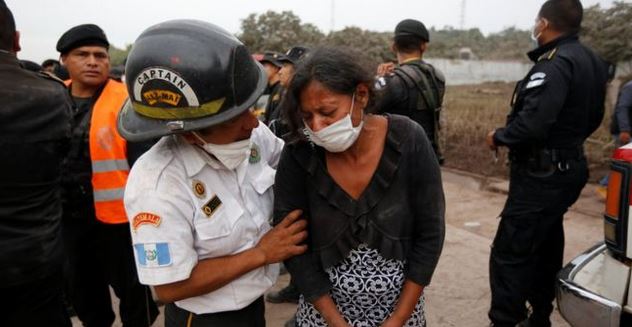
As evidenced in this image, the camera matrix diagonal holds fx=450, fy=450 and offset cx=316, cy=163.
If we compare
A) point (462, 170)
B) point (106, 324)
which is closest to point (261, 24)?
point (462, 170)

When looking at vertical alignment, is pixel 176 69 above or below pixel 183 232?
above

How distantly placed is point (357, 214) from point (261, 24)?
25.6 metres

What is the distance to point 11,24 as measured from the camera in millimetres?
1896

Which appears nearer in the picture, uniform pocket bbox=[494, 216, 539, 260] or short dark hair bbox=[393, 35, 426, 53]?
uniform pocket bbox=[494, 216, 539, 260]

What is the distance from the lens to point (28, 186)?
6.11 feet

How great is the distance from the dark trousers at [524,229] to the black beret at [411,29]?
1.47 metres

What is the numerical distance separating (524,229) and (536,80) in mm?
915

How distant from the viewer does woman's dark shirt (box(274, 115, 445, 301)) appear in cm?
150

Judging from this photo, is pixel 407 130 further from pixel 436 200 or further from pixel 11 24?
pixel 11 24

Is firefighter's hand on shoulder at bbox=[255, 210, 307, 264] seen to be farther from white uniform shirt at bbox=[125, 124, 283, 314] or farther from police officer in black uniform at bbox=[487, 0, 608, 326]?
police officer in black uniform at bbox=[487, 0, 608, 326]

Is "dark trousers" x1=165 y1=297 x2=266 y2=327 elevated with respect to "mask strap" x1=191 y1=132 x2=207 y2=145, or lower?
lower

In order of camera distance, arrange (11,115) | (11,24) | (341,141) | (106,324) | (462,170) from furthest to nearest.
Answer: (462,170)
(106,324)
(11,24)
(11,115)
(341,141)

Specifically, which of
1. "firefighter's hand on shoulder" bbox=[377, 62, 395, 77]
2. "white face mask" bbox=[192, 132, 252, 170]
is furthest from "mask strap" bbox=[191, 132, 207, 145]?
"firefighter's hand on shoulder" bbox=[377, 62, 395, 77]

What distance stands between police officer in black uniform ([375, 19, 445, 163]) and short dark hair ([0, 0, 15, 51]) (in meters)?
2.40
